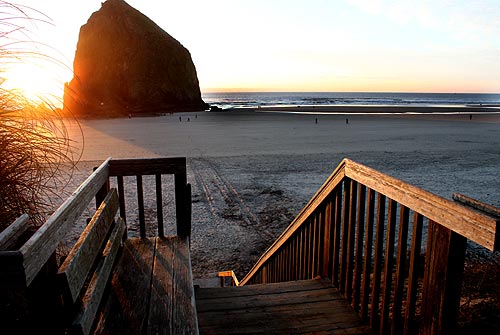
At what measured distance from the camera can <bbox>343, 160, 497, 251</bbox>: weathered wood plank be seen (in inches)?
59.6

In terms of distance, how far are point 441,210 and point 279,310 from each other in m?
1.75

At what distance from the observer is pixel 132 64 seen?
237ft

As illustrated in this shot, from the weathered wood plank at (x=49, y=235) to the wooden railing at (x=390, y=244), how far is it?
1682mm

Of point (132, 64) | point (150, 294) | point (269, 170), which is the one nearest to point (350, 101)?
point (132, 64)

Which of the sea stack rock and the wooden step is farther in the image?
the sea stack rock

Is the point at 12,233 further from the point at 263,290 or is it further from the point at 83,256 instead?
the point at 263,290

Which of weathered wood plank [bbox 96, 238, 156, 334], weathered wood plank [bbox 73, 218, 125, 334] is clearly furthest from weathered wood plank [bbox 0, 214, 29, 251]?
weathered wood plank [bbox 96, 238, 156, 334]

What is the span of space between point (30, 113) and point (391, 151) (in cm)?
1573

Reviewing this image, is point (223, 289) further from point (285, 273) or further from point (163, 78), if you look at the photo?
point (163, 78)

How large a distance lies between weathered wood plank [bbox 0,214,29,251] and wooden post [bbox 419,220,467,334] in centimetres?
191

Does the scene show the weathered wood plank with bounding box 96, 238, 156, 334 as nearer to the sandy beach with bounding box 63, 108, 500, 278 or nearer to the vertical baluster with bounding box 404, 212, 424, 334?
the sandy beach with bounding box 63, 108, 500, 278

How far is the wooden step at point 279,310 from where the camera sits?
2.80m

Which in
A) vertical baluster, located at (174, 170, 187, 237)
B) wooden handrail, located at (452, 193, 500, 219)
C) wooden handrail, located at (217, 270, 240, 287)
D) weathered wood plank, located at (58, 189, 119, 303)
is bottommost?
wooden handrail, located at (217, 270, 240, 287)

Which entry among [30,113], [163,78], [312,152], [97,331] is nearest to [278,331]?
[97,331]
